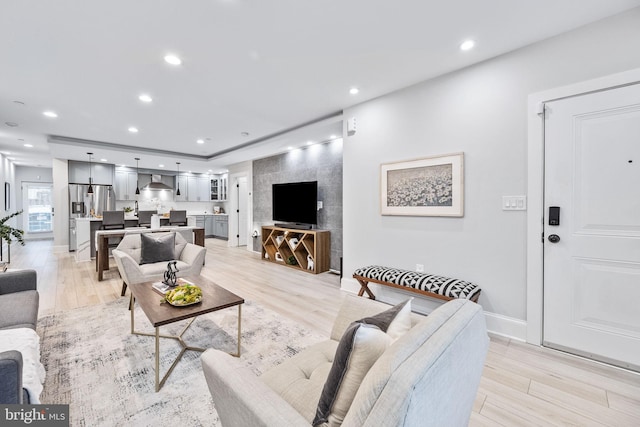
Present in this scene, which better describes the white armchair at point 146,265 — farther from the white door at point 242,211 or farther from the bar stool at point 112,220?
the white door at point 242,211

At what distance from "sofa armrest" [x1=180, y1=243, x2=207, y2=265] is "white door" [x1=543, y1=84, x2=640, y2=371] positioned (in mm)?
3694

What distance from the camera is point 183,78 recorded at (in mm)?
2943

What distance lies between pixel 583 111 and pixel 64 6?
3826 millimetres

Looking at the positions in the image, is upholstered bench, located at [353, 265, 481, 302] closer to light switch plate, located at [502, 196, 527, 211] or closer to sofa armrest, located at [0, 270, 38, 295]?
light switch plate, located at [502, 196, 527, 211]

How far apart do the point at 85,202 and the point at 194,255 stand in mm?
5777

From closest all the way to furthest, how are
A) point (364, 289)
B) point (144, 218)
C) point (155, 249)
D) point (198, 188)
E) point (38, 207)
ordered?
point (364, 289), point (155, 249), point (144, 218), point (38, 207), point (198, 188)

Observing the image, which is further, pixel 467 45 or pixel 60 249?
pixel 60 249

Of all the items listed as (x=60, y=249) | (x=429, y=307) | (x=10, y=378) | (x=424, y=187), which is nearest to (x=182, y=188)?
(x=60, y=249)

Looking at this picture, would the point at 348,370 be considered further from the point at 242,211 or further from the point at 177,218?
the point at 242,211

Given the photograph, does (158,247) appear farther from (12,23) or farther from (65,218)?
(65,218)

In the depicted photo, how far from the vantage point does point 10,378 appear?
1026 millimetres

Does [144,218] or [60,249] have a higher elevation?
[144,218]

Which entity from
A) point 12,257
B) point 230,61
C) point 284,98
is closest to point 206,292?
point 230,61

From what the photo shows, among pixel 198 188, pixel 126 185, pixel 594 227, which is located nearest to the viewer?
pixel 594 227
